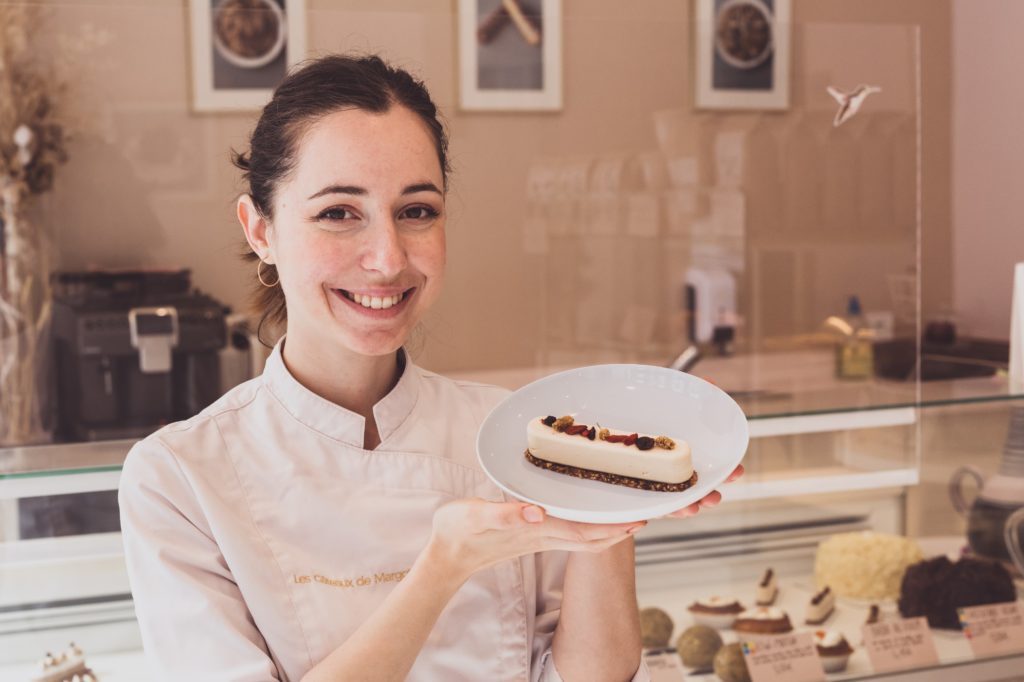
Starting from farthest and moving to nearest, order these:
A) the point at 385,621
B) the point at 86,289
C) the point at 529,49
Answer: the point at 529,49, the point at 86,289, the point at 385,621

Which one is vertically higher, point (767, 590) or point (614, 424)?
point (614, 424)

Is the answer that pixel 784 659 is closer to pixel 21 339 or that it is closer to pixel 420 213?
pixel 420 213

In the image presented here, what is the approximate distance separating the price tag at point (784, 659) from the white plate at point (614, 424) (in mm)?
751

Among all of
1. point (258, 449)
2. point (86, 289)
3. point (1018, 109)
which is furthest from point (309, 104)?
point (1018, 109)

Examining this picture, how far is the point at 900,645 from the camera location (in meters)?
2.12

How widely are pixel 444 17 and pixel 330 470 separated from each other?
3.01 m

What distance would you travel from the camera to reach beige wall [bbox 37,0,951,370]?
149 inches

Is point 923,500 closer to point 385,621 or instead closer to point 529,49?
point 385,621

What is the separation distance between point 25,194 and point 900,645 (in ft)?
9.94

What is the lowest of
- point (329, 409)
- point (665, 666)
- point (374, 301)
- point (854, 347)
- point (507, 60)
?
point (665, 666)

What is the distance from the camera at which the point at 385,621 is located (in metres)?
1.25

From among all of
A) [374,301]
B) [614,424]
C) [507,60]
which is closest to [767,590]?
[614,424]

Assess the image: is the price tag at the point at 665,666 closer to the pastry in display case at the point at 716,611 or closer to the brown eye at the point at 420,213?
the pastry in display case at the point at 716,611

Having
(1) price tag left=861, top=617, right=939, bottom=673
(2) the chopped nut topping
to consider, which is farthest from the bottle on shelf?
(2) the chopped nut topping
